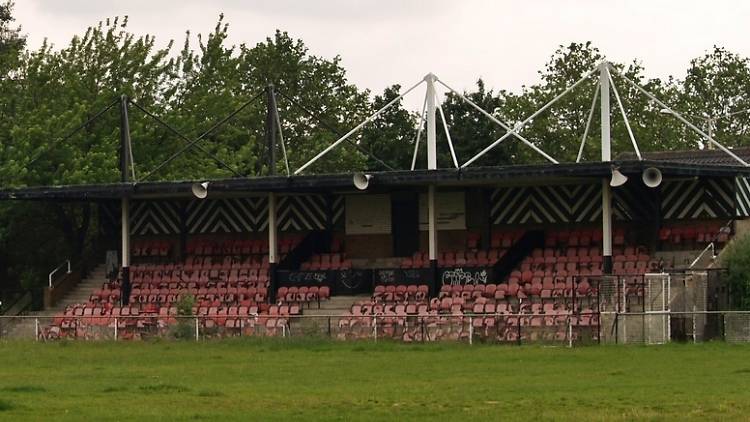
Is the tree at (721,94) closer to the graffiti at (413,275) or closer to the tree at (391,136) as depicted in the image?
the tree at (391,136)

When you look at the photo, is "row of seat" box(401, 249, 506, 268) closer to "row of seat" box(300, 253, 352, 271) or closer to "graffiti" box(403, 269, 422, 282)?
"graffiti" box(403, 269, 422, 282)

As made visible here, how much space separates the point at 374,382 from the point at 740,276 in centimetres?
1548

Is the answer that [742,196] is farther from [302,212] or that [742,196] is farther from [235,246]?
[235,246]

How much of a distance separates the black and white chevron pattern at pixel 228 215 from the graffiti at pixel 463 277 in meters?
8.99

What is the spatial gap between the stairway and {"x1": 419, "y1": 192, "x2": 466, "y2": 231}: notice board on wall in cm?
1134

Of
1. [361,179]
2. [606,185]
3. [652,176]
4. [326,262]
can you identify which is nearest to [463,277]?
[361,179]

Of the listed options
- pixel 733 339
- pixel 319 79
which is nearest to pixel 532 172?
pixel 733 339

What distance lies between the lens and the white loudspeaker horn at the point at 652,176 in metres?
43.2

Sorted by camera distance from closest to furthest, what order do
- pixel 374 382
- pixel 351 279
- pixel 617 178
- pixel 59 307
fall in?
pixel 374 382
pixel 617 178
pixel 351 279
pixel 59 307

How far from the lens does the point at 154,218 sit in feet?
192

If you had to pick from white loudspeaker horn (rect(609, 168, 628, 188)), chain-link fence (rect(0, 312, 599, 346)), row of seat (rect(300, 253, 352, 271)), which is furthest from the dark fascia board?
chain-link fence (rect(0, 312, 599, 346))

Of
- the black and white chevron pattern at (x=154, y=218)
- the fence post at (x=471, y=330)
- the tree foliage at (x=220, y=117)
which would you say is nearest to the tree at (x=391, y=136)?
the tree foliage at (x=220, y=117)

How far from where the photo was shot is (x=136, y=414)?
24609mm

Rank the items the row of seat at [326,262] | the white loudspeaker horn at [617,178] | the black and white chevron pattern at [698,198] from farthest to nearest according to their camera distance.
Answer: the row of seat at [326,262] < the black and white chevron pattern at [698,198] < the white loudspeaker horn at [617,178]
